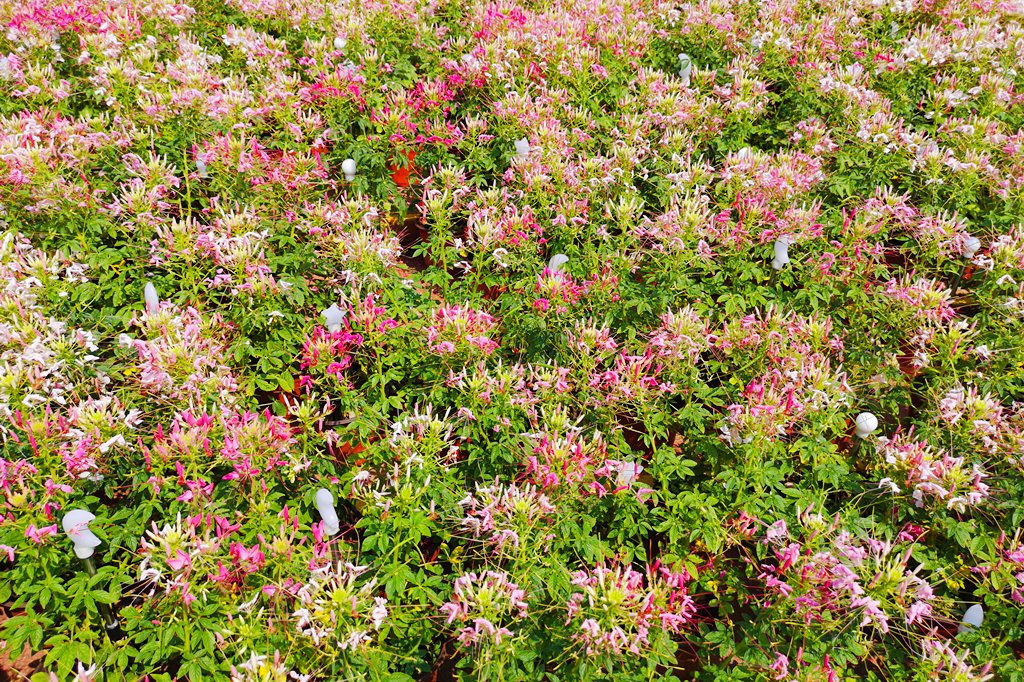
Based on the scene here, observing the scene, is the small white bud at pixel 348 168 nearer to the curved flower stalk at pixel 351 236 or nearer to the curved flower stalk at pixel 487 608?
the curved flower stalk at pixel 351 236

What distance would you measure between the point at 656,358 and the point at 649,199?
63.7 inches

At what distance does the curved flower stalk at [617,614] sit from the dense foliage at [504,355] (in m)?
0.02

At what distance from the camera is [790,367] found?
3.30 metres

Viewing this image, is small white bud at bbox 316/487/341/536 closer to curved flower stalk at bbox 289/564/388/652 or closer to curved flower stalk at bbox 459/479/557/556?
curved flower stalk at bbox 289/564/388/652

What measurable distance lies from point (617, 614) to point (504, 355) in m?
1.63

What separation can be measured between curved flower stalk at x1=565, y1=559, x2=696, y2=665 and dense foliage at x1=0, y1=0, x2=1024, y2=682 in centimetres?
2

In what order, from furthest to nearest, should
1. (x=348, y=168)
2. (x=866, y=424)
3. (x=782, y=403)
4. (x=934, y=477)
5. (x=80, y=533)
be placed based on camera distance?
(x=348, y=168)
(x=866, y=424)
(x=782, y=403)
(x=934, y=477)
(x=80, y=533)

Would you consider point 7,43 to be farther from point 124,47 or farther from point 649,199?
point 649,199

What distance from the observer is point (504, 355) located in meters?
3.63

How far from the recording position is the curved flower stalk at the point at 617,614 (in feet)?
7.63

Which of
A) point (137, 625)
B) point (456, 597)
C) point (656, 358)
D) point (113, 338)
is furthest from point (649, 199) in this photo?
point (137, 625)

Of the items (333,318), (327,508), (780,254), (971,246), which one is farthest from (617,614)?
(971,246)

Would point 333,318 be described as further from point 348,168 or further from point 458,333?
point 348,168

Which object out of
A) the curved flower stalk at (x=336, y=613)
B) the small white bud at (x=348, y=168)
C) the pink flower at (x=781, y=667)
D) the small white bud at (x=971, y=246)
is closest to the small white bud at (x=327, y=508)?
the curved flower stalk at (x=336, y=613)
